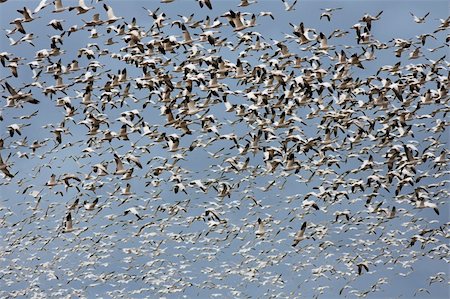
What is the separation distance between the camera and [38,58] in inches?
2206

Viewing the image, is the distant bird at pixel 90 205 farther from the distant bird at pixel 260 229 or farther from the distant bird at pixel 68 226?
the distant bird at pixel 260 229

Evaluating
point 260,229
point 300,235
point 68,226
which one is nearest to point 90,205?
point 68,226

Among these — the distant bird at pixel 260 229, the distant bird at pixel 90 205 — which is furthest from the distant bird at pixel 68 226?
the distant bird at pixel 260 229

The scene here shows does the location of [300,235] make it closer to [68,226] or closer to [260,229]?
[260,229]

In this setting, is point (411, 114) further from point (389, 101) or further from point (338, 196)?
point (338, 196)

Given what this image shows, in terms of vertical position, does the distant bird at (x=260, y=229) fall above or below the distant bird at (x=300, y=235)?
above

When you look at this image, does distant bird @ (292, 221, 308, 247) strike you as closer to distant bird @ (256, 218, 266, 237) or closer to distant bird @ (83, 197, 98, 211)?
distant bird @ (256, 218, 266, 237)

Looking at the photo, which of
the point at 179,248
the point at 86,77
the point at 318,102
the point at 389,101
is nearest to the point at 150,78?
the point at 86,77

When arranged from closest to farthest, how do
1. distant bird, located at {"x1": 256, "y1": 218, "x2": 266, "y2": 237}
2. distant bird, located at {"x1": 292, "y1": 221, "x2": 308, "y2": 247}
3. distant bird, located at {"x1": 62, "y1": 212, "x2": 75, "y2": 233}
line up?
distant bird, located at {"x1": 62, "y1": 212, "x2": 75, "y2": 233}, distant bird, located at {"x1": 292, "y1": 221, "x2": 308, "y2": 247}, distant bird, located at {"x1": 256, "y1": 218, "x2": 266, "y2": 237}

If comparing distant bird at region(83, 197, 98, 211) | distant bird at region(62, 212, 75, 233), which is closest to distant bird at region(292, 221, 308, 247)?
distant bird at region(83, 197, 98, 211)

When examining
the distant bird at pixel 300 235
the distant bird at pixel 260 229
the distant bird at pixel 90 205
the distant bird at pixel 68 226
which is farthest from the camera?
the distant bird at pixel 260 229

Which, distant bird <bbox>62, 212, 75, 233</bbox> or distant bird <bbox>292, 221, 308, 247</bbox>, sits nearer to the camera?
distant bird <bbox>62, 212, 75, 233</bbox>

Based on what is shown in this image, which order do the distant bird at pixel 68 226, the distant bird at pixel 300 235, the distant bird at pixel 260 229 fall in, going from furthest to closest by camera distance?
the distant bird at pixel 260 229, the distant bird at pixel 300 235, the distant bird at pixel 68 226

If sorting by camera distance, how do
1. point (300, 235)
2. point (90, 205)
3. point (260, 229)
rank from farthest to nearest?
point (260, 229)
point (300, 235)
point (90, 205)
